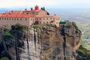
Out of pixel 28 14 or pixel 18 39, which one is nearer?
pixel 18 39

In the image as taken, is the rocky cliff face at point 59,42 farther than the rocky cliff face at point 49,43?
Yes

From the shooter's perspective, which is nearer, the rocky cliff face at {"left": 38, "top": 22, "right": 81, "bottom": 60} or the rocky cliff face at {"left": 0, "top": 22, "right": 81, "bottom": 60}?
the rocky cliff face at {"left": 0, "top": 22, "right": 81, "bottom": 60}

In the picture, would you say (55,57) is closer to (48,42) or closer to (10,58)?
(48,42)

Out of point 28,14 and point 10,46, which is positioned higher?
point 28,14

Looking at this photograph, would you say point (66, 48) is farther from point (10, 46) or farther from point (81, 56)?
point (10, 46)

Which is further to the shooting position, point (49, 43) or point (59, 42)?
point (59, 42)

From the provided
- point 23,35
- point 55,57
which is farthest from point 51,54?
point 23,35
